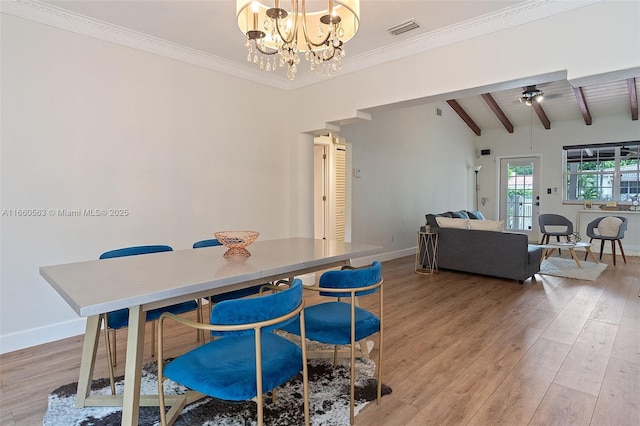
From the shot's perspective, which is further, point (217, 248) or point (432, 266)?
point (432, 266)

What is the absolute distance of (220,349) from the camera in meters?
1.63

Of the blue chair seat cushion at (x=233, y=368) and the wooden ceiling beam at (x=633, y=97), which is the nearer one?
the blue chair seat cushion at (x=233, y=368)

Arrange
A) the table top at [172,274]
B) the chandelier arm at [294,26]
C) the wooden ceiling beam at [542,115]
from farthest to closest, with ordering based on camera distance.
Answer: the wooden ceiling beam at [542,115]
the chandelier arm at [294,26]
the table top at [172,274]

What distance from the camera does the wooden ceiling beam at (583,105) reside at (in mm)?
6791

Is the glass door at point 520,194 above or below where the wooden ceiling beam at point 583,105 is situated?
below

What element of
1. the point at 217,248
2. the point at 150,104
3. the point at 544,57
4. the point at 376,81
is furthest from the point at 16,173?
the point at 544,57

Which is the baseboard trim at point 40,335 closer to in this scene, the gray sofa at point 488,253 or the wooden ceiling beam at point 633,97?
the gray sofa at point 488,253

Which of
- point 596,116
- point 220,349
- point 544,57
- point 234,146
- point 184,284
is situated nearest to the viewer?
point 184,284

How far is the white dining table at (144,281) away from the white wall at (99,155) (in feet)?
4.28

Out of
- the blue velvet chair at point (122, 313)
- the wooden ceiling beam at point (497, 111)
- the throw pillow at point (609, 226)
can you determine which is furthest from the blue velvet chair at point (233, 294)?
the wooden ceiling beam at point (497, 111)

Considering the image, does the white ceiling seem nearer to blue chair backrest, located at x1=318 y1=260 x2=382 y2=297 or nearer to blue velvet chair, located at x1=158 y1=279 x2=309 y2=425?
blue chair backrest, located at x1=318 y1=260 x2=382 y2=297

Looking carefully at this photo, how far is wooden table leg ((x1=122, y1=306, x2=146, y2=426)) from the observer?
1.47 m

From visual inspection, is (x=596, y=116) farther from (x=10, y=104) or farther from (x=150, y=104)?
(x=10, y=104)

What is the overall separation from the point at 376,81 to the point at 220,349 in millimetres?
3010
